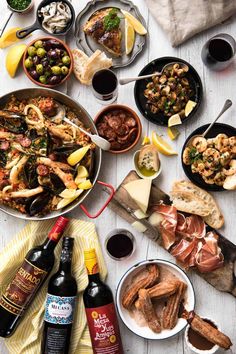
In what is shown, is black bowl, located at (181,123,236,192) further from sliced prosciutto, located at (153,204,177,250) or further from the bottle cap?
the bottle cap

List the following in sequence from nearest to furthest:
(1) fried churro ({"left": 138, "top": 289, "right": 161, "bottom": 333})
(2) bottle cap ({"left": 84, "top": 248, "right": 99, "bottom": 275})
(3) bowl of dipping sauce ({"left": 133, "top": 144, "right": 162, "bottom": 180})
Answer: (2) bottle cap ({"left": 84, "top": 248, "right": 99, "bottom": 275})
(1) fried churro ({"left": 138, "top": 289, "right": 161, "bottom": 333})
(3) bowl of dipping sauce ({"left": 133, "top": 144, "right": 162, "bottom": 180})

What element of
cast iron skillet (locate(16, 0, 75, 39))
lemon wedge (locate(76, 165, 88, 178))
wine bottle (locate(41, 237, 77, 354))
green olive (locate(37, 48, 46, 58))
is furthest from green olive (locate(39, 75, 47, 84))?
wine bottle (locate(41, 237, 77, 354))

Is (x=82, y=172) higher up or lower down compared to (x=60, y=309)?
higher up

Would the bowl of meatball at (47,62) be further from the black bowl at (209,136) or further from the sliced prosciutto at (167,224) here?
the sliced prosciutto at (167,224)

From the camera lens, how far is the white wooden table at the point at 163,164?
115 inches

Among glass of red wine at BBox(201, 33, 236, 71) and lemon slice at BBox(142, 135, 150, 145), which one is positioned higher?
glass of red wine at BBox(201, 33, 236, 71)

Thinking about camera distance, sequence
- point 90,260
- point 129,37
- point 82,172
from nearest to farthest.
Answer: point 90,260
point 82,172
point 129,37

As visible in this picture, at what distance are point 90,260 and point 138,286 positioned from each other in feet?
1.06

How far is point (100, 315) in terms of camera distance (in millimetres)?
2740

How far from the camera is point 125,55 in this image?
9.75 ft

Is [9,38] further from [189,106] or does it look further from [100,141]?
[189,106]

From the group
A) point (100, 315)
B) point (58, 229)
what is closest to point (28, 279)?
point (58, 229)

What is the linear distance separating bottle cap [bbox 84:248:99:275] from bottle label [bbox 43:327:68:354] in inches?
13.1

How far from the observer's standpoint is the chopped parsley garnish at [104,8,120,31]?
289cm
